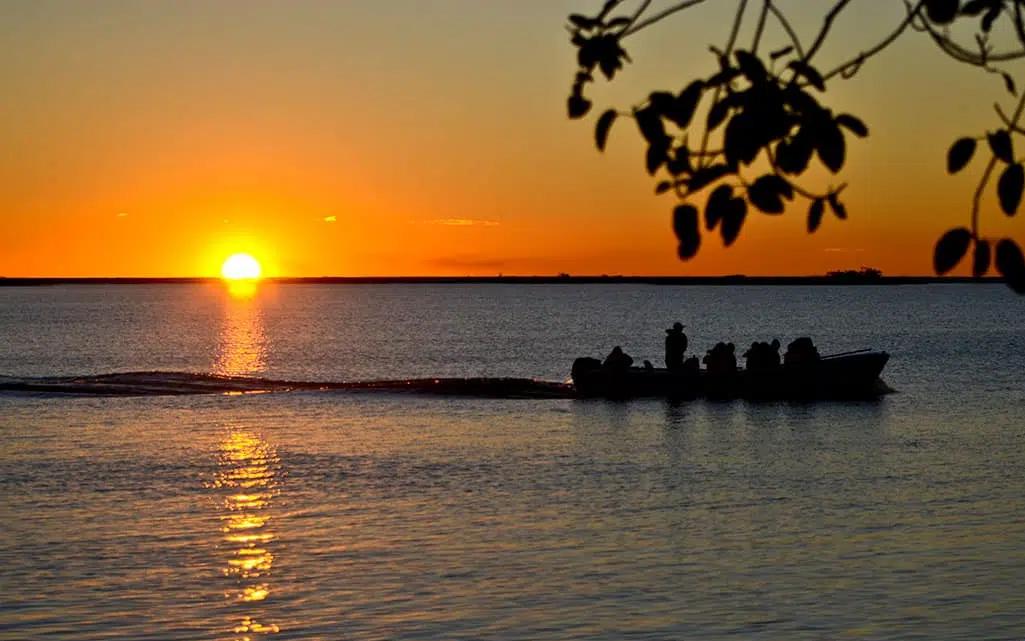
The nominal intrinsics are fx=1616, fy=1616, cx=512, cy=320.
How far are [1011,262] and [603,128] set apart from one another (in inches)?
50.4

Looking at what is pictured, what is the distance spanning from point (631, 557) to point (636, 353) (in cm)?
7880

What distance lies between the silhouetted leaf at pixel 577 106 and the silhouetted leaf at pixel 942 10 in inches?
46.5

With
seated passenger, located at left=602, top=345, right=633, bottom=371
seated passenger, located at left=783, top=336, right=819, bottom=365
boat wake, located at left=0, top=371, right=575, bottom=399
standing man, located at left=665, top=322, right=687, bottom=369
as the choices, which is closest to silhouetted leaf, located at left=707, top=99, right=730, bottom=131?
standing man, located at left=665, top=322, right=687, bottom=369

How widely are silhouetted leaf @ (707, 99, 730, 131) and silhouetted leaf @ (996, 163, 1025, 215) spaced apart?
31.1 inches

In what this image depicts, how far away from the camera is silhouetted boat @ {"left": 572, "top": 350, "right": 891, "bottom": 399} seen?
44688mm

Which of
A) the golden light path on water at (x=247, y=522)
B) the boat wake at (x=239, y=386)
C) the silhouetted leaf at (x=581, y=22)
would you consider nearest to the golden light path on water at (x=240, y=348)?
the boat wake at (x=239, y=386)

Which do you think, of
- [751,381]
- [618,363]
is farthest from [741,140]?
[618,363]

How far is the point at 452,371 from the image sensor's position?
7412cm

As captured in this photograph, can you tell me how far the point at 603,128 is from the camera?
Result: 16.3 feet

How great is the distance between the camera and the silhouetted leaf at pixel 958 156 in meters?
4.59

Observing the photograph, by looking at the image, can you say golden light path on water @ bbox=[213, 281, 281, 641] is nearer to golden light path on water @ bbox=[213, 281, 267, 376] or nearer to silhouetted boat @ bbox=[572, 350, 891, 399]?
silhouetted boat @ bbox=[572, 350, 891, 399]

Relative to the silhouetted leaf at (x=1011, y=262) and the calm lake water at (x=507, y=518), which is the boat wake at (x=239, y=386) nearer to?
the calm lake water at (x=507, y=518)

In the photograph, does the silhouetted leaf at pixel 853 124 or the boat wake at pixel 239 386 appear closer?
the silhouetted leaf at pixel 853 124

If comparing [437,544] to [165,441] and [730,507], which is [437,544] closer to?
[730,507]
